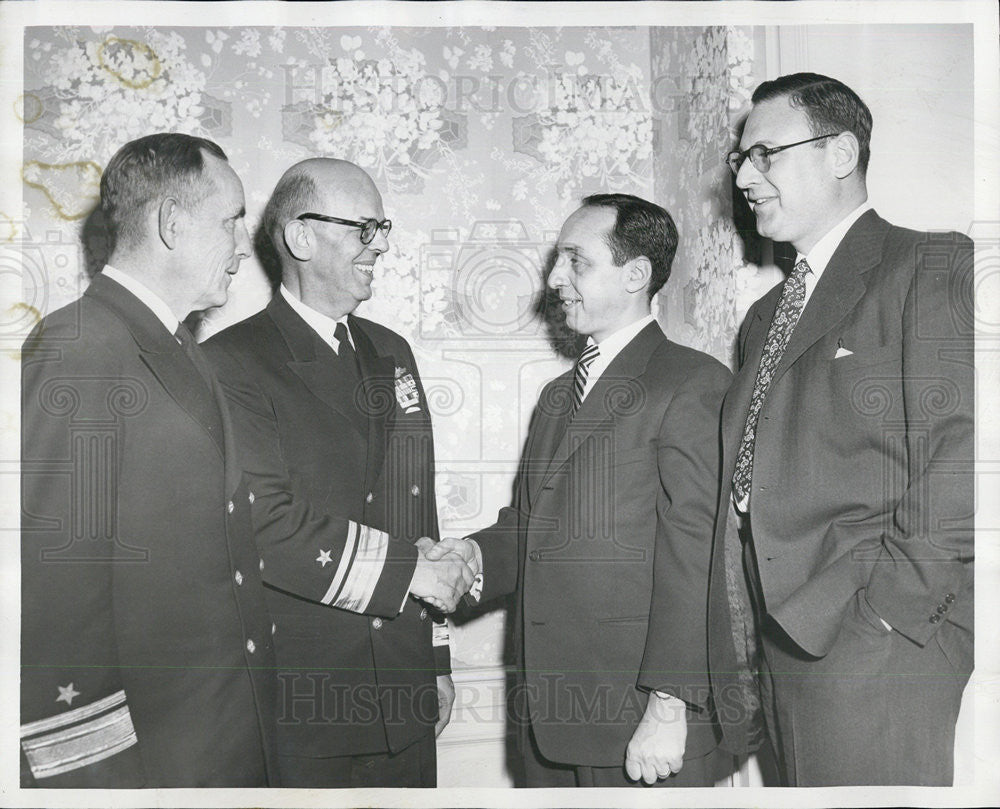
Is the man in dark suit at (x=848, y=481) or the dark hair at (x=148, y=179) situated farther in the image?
the dark hair at (x=148, y=179)

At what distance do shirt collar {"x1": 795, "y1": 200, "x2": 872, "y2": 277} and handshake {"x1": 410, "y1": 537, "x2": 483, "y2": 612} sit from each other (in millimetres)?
954

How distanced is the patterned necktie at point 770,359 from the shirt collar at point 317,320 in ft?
2.99

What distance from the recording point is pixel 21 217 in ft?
7.07

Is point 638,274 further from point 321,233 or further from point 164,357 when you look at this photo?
point 164,357

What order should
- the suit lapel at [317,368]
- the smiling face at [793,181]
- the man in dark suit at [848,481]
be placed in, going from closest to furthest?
the man in dark suit at [848,481]
the smiling face at [793,181]
the suit lapel at [317,368]

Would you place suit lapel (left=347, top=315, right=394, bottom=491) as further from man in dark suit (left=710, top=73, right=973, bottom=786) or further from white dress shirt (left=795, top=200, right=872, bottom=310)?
white dress shirt (left=795, top=200, right=872, bottom=310)

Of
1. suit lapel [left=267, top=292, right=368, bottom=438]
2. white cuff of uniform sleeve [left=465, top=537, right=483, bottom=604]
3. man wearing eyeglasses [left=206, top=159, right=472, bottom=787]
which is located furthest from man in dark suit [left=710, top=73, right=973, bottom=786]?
suit lapel [left=267, top=292, right=368, bottom=438]

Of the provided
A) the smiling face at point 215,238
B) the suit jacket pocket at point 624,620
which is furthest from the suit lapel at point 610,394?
the smiling face at point 215,238

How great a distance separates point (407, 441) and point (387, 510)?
0.16 metres

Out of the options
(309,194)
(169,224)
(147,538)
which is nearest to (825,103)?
(309,194)

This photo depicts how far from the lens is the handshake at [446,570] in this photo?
83.0 inches

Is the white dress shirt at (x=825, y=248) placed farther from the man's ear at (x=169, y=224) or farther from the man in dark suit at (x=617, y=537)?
the man's ear at (x=169, y=224)

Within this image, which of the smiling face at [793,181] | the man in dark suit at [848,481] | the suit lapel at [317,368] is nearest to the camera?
the man in dark suit at [848,481]

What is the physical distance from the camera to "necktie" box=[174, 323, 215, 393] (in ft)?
6.56
